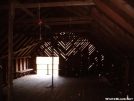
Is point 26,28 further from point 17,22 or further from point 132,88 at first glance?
point 132,88

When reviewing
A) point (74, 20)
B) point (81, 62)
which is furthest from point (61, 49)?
point (74, 20)

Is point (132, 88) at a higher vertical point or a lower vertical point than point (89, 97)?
higher

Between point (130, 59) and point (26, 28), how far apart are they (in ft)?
16.1

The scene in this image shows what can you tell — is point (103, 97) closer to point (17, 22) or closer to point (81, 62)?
point (17, 22)

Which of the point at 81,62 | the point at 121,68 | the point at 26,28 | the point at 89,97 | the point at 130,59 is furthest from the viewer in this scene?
the point at 81,62

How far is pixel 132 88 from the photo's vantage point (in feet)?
21.2

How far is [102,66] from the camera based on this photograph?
15.1m

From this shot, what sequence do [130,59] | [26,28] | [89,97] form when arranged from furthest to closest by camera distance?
[26,28] < [89,97] < [130,59]

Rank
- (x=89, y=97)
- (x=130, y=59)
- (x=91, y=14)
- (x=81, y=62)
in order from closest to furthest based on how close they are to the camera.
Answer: (x=91, y=14), (x=130, y=59), (x=89, y=97), (x=81, y=62)

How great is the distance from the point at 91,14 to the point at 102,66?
9.50 meters

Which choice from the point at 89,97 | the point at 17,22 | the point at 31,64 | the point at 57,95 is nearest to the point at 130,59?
the point at 89,97

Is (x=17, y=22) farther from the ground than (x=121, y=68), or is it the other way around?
(x=17, y=22)

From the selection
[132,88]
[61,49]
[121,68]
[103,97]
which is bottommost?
[103,97]

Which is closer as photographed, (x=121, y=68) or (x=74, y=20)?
(x=74, y=20)
